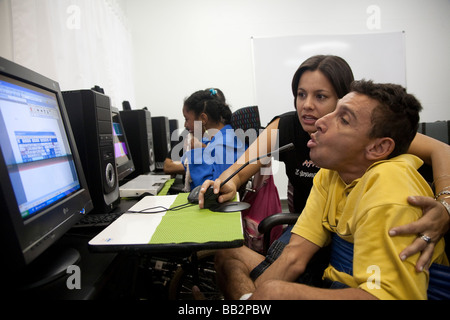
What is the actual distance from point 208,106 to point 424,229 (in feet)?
5.27

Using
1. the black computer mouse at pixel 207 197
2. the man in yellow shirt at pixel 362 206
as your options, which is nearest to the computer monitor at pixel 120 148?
the black computer mouse at pixel 207 197

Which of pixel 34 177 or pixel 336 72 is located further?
pixel 336 72

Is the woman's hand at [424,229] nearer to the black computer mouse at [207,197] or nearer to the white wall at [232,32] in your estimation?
the black computer mouse at [207,197]

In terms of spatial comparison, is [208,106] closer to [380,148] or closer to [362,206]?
[380,148]

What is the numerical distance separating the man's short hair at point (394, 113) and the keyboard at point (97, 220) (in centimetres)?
84

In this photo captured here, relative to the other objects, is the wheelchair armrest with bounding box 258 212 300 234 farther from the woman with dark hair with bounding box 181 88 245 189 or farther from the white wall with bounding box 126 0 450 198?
the white wall with bounding box 126 0 450 198

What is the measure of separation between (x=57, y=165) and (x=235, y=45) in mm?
3216

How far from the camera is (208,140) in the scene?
1986mm

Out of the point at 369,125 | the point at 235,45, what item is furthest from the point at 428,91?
the point at 369,125

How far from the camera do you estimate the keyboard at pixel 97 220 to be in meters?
0.82

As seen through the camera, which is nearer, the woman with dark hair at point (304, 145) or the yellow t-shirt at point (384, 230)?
the yellow t-shirt at point (384, 230)

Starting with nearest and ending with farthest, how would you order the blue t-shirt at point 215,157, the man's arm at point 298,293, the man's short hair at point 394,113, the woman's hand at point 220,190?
the man's arm at point 298,293 → the man's short hair at point 394,113 → the woman's hand at point 220,190 → the blue t-shirt at point 215,157

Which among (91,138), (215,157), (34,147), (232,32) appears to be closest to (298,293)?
(34,147)

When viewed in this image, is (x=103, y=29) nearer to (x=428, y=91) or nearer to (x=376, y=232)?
(x=376, y=232)
